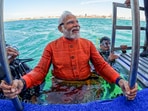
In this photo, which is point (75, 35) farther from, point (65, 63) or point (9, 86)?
point (9, 86)

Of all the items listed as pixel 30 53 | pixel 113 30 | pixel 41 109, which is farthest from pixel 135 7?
pixel 30 53

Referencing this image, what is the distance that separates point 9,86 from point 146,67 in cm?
200

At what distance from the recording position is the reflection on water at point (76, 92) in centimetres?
218

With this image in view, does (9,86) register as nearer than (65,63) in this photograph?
Yes

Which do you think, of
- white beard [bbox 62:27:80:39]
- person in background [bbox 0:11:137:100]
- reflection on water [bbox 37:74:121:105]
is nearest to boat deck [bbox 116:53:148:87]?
reflection on water [bbox 37:74:121:105]

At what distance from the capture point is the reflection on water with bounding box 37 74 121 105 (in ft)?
7.14

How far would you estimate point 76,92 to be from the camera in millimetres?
2303

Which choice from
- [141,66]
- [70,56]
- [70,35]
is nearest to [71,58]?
[70,56]

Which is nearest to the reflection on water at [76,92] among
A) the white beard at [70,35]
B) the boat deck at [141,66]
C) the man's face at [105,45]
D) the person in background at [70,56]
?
the person in background at [70,56]

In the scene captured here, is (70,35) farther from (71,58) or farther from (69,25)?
(71,58)

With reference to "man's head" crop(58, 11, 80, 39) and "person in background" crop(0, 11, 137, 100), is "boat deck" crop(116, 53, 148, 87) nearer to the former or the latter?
"person in background" crop(0, 11, 137, 100)

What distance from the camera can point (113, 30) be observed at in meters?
3.01

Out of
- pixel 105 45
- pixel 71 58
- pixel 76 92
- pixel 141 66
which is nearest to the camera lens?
pixel 76 92

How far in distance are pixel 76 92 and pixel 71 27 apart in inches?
28.9
